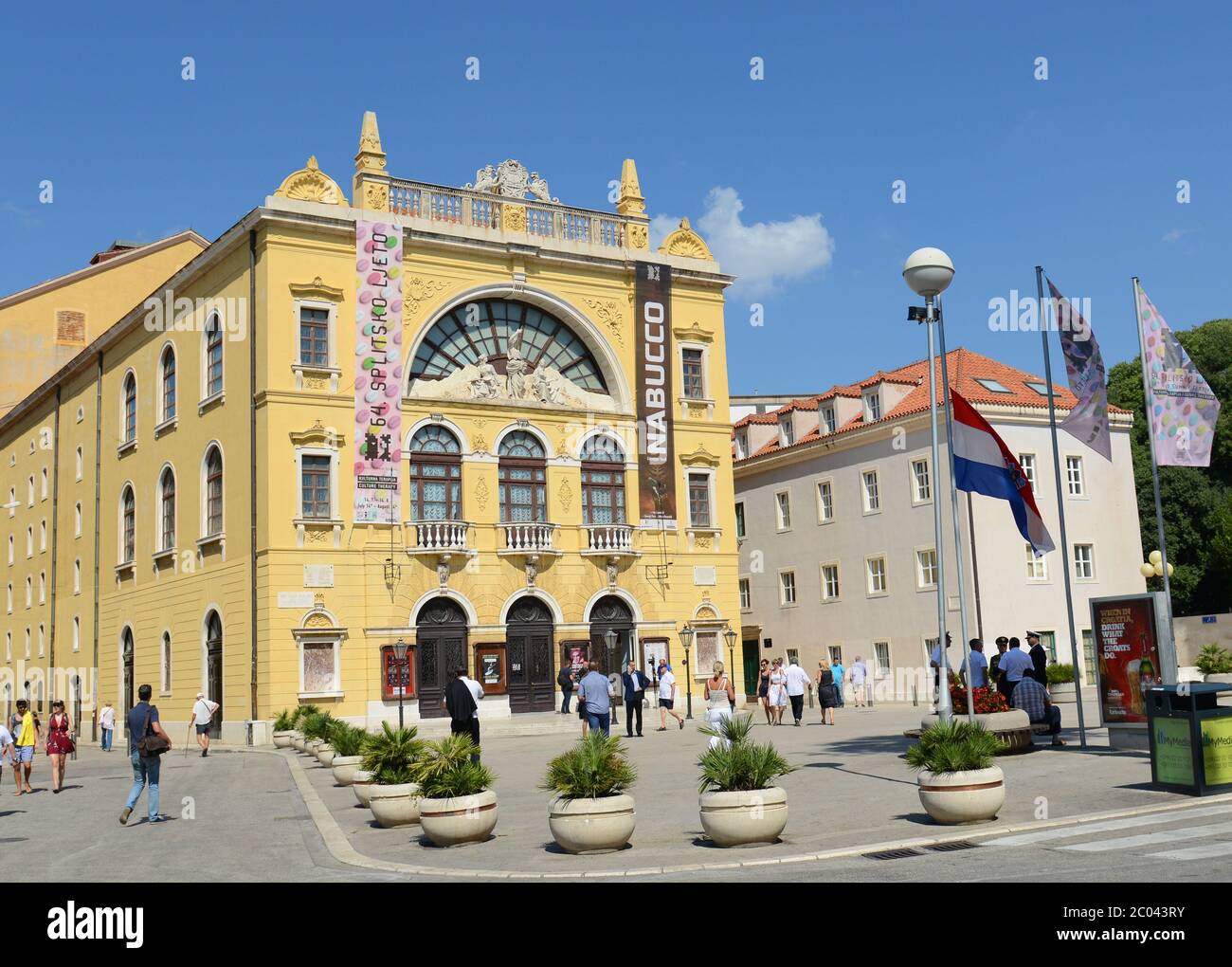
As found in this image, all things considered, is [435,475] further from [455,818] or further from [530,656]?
[455,818]

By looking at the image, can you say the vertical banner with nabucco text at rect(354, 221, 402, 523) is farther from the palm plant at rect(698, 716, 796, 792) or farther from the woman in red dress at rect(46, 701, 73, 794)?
the palm plant at rect(698, 716, 796, 792)

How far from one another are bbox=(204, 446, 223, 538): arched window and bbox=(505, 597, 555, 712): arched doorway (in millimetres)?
9740

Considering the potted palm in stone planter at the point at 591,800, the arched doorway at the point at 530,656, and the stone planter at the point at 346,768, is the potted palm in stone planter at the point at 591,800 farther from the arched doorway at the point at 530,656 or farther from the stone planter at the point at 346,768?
the arched doorway at the point at 530,656

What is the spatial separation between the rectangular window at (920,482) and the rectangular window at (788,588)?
794 cm

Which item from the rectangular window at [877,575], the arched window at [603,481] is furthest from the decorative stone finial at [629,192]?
the rectangular window at [877,575]

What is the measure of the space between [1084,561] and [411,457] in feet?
81.8

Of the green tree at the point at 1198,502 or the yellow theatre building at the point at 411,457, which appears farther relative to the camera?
the green tree at the point at 1198,502

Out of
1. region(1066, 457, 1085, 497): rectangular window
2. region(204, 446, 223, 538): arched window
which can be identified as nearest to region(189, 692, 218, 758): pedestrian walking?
region(204, 446, 223, 538): arched window

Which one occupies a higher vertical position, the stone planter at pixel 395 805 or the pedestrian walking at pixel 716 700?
the pedestrian walking at pixel 716 700

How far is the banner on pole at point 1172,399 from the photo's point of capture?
62.1 ft

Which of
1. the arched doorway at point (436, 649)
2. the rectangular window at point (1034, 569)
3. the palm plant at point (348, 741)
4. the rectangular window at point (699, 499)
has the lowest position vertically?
the palm plant at point (348, 741)

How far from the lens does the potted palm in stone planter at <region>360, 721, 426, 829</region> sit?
15.5 metres

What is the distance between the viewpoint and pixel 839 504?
4919cm

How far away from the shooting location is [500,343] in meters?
41.3
